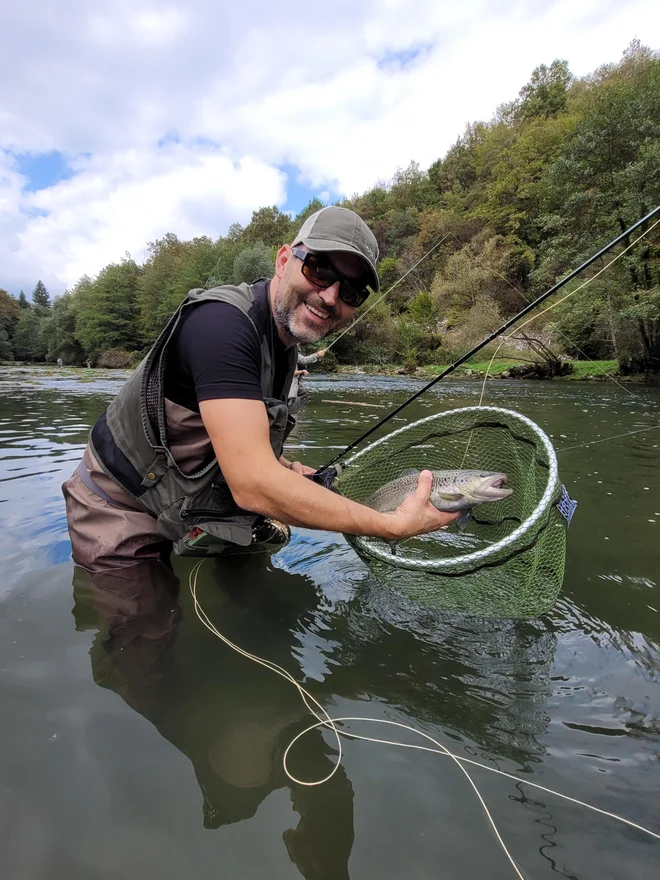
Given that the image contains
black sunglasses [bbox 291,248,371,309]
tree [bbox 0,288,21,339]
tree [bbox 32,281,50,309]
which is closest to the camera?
black sunglasses [bbox 291,248,371,309]

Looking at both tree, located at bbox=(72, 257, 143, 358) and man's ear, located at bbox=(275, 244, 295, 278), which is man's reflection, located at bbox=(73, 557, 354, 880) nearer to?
man's ear, located at bbox=(275, 244, 295, 278)

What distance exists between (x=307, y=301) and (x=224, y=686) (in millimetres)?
2104

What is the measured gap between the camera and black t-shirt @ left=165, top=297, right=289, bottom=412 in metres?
2.21

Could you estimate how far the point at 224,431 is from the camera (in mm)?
2178

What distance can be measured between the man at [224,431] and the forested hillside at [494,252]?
15.4m

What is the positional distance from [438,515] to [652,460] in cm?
665

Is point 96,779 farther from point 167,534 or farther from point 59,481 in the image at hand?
point 59,481

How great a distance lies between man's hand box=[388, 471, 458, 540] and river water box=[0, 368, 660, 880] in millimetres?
756

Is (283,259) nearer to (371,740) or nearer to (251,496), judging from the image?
(251,496)

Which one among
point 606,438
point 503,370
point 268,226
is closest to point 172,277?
point 268,226

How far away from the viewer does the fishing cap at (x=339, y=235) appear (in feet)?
8.29

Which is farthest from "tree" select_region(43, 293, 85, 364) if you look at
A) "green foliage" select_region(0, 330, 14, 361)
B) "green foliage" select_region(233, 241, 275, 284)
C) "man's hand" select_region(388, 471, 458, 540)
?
"man's hand" select_region(388, 471, 458, 540)

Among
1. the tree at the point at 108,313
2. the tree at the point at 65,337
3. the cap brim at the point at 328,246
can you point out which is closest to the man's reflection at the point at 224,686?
the cap brim at the point at 328,246

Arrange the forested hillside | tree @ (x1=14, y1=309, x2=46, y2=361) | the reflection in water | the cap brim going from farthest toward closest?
tree @ (x1=14, y1=309, x2=46, y2=361)
the forested hillside
the cap brim
the reflection in water
